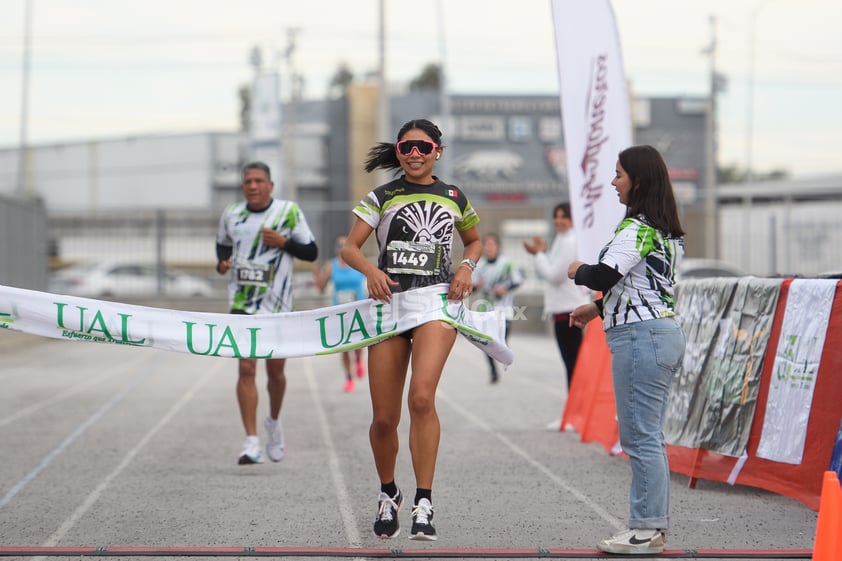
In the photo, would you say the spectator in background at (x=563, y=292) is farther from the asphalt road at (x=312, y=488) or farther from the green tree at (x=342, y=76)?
the green tree at (x=342, y=76)

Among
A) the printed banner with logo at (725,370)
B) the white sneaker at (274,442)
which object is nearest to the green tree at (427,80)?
the white sneaker at (274,442)

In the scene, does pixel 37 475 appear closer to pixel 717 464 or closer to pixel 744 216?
pixel 717 464

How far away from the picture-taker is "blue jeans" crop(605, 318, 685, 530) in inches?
224

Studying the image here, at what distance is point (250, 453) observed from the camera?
27.5ft

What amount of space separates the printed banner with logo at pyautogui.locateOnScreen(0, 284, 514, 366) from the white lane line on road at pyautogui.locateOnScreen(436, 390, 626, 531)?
3.56ft

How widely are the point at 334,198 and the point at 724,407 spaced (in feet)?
162

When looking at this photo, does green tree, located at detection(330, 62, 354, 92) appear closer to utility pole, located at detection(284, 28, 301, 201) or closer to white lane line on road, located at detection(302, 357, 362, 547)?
utility pole, located at detection(284, 28, 301, 201)

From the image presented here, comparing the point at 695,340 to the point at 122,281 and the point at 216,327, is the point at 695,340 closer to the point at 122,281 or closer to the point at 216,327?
the point at 216,327

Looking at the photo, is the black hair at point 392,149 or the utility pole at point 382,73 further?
the utility pole at point 382,73

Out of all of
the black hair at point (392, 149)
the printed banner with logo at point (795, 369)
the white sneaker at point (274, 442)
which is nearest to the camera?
the black hair at point (392, 149)

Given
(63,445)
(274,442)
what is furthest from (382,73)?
(274,442)

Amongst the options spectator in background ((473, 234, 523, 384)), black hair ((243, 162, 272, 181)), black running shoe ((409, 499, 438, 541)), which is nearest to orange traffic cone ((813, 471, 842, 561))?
black running shoe ((409, 499, 438, 541))

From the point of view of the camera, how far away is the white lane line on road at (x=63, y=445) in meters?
7.39

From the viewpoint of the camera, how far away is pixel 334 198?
185 feet
